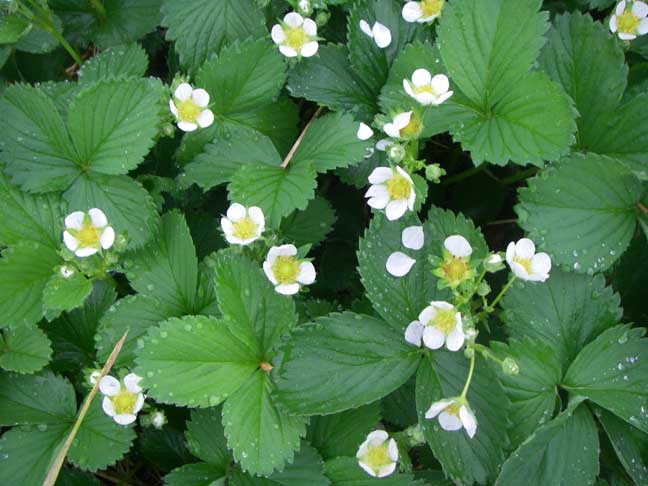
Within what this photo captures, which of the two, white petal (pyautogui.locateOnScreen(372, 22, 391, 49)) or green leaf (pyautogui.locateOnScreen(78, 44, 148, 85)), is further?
green leaf (pyautogui.locateOnScreen(78, 44, 148, 85))

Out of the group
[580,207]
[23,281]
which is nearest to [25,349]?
[23,281]

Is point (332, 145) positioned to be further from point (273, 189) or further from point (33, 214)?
point (33, 214)

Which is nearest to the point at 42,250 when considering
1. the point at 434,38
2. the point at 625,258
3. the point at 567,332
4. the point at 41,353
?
the point at 41,353

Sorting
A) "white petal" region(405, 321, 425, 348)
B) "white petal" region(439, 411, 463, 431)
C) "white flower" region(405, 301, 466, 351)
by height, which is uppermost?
"white flower" region(405, 301, 466, 351)

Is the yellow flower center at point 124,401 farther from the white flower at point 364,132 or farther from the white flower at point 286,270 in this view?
the white flower at point 364,132

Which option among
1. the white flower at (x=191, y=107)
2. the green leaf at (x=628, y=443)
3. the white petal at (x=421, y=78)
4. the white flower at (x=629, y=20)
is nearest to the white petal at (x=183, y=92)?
the white flower at (x=191, y=107)

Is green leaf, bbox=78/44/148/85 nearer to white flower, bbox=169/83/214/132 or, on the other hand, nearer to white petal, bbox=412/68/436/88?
white flower, bbox=169/83/214/132

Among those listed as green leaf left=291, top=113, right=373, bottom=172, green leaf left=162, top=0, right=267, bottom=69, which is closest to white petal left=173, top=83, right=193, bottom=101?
green leaf left=162, top=0, right=267, bottom=69
